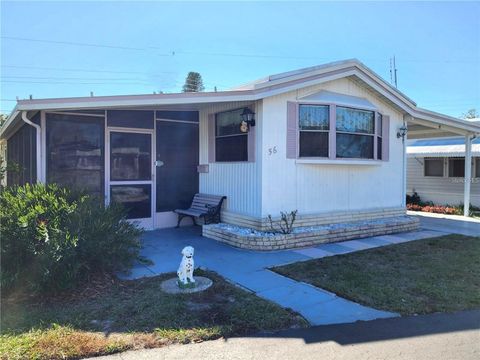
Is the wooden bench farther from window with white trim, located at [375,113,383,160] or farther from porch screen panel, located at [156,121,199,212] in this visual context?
window with white trim, located at [375,113,383,160]

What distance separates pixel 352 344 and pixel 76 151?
6.56 metres

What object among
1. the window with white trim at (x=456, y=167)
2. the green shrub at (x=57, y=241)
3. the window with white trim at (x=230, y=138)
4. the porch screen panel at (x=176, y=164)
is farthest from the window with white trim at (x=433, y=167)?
the green shrub at (x=57, y=241)

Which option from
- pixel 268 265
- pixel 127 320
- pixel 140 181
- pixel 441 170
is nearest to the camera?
pixel 127 320

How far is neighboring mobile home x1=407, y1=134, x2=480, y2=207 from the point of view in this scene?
586 inches

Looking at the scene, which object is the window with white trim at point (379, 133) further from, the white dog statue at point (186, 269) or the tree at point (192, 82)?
the tree at point (192, 82)

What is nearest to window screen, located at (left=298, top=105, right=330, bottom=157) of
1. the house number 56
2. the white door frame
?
the house number 56

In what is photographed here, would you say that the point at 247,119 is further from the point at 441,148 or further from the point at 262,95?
the point at 441,148

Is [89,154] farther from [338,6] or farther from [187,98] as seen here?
[338,6]

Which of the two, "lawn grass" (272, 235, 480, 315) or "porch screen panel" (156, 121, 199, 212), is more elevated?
"porch screen panel" (156, 121, 199, 212)

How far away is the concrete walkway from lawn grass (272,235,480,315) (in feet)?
0.88

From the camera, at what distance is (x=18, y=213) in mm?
5078

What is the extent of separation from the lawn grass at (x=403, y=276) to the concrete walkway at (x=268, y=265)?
27cm

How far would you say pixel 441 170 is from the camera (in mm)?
16203

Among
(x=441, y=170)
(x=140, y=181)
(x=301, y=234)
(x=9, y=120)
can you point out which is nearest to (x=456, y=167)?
(x=441, y=170)
